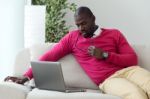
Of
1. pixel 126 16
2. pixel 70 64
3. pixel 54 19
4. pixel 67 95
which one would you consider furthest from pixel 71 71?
pixel 126 16

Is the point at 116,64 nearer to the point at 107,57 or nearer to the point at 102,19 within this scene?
the point at 107,57

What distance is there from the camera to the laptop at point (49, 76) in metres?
2.34

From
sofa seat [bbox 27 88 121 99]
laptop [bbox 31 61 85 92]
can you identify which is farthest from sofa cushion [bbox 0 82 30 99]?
laptop [bbox 31 61 85 92]

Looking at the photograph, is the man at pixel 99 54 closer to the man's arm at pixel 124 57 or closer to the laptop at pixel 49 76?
the man's arm at pixel 124 57

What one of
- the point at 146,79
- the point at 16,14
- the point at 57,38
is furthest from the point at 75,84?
the point at 16,14

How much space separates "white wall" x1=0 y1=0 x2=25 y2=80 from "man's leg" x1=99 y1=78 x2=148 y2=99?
56.0 inches

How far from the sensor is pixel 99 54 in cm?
263

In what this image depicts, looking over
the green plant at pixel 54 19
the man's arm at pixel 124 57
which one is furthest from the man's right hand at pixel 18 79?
the green plant at pixel 54 19

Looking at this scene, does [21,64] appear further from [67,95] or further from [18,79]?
[67,95]

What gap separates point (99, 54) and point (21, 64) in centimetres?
69

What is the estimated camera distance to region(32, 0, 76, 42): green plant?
3.77m

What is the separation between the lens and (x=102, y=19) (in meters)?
4.20

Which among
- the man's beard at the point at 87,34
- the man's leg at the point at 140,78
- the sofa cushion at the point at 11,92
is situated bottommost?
the sofa cushion at the point at 11,92

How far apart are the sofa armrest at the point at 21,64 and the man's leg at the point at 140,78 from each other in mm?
874
